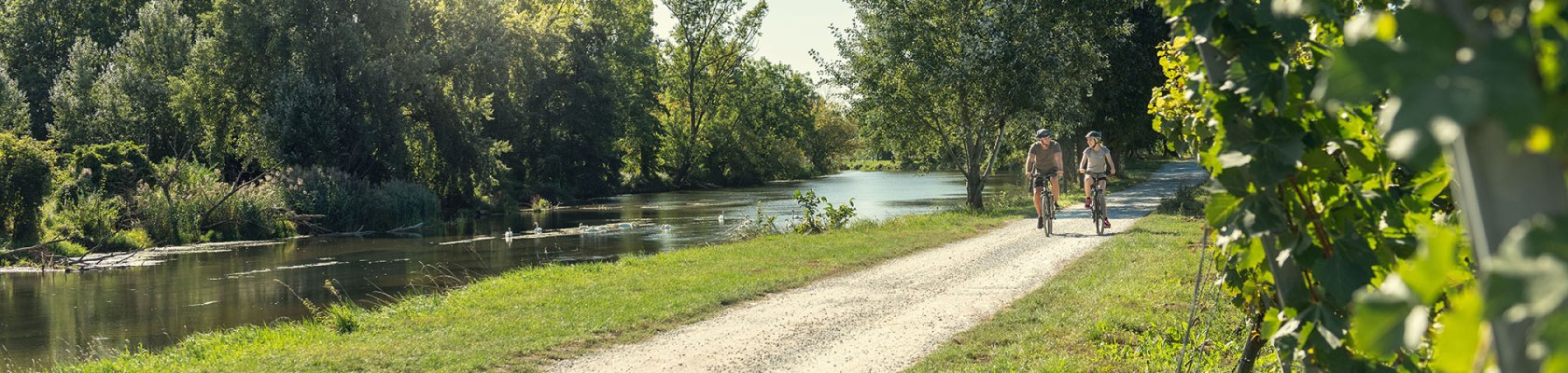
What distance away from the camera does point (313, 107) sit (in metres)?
32.1

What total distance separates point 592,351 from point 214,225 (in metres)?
21.0

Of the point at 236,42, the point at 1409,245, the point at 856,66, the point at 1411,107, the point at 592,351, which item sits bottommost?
the point at 592,351

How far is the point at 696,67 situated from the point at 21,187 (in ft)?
136

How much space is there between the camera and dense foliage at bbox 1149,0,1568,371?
0.90 metres

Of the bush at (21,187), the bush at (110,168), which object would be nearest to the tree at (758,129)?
the bush at (110,168)

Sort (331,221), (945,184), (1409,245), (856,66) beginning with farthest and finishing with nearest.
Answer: (945,184) → (331,221) → (856,66) → (1409,245)

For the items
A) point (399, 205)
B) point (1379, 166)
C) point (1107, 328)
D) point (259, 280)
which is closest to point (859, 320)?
point (1107, 328)

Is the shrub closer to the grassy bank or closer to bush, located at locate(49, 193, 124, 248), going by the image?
bush, located at locate(49, 193, 124, 248)

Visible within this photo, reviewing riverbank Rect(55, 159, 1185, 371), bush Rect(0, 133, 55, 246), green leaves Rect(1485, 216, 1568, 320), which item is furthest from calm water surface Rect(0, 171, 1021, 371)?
green leaves Rect(1485, 216, 1568, 320)

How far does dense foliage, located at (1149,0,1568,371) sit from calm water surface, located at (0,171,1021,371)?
1086 centimetres

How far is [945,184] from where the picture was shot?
51.2 metres

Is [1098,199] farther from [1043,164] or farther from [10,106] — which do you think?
[10,106]

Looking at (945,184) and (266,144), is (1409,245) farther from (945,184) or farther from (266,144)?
(945,184)

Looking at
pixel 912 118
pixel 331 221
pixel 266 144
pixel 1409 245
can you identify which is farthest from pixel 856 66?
pixel 1409 245
